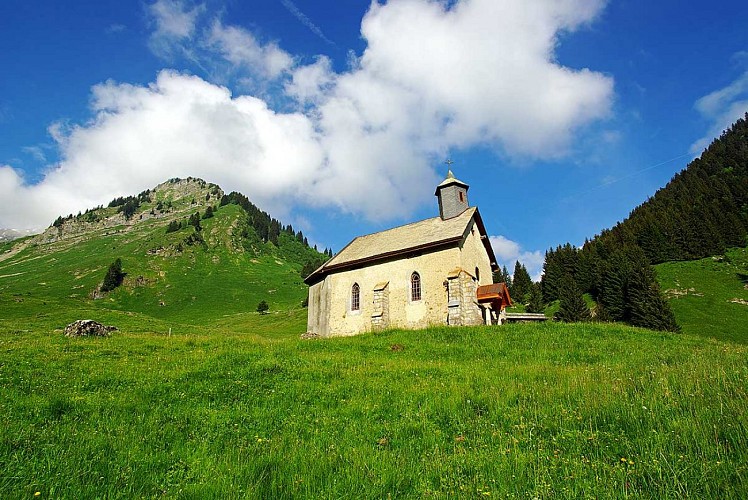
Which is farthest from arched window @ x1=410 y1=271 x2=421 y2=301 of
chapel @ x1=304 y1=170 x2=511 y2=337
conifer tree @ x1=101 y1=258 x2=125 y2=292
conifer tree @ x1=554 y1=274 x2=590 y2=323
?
conifer tree @ x1=101 y1=258 x2=125 y2=292

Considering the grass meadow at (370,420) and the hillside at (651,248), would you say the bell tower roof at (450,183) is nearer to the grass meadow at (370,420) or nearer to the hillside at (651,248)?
the grass meadow at (370,420)

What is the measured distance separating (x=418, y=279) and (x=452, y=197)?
880cm

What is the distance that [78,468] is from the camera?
17.0ft

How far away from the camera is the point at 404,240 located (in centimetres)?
3014

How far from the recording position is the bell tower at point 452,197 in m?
31.7

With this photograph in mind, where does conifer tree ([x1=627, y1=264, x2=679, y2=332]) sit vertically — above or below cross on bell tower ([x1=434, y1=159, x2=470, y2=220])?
below

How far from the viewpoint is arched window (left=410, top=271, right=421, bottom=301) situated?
1078 inches

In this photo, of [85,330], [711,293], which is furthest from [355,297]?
[711,293]

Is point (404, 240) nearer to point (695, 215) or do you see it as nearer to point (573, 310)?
point (573, 310)

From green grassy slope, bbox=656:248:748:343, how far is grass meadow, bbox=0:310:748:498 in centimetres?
4597

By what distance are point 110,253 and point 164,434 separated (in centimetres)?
16029

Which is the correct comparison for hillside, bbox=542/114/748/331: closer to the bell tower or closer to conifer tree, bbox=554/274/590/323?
conifer tree, bbox=554/274/590/323

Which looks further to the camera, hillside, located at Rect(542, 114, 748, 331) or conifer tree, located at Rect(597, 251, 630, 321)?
conifer tree, located at Rect(597, 251, 630, 321)

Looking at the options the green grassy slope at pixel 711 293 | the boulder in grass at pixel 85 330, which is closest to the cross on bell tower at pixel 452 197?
the boulder in grass at pixel 85 330
